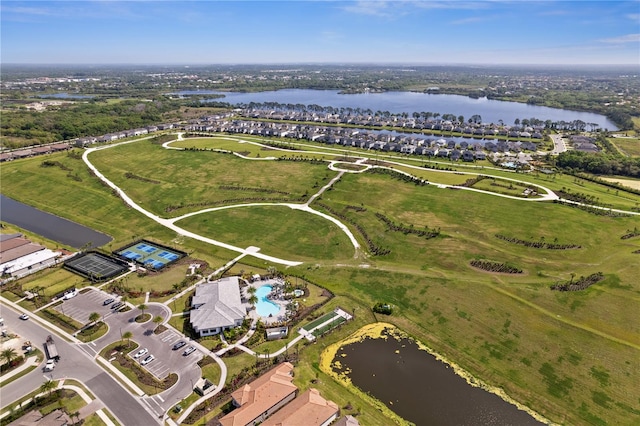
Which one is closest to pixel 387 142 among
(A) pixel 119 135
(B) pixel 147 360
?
(A) pixel 119 135

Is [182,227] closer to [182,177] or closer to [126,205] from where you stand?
[126,205]

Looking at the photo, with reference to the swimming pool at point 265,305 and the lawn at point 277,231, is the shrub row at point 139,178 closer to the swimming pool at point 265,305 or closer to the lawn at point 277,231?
the lawn at point 277,231

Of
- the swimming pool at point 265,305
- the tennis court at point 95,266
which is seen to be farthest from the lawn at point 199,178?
the swimming pool at point 265,305

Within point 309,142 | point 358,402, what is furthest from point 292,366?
point 309,142

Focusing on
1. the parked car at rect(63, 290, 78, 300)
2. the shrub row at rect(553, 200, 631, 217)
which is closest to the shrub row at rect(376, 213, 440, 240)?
the shrub row at rect(553, 200, 631, 217)

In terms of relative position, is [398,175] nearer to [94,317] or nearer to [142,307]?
[142,307]

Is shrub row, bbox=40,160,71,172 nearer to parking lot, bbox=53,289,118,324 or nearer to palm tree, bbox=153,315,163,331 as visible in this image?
parking lot, bbox=53,289,118,324
